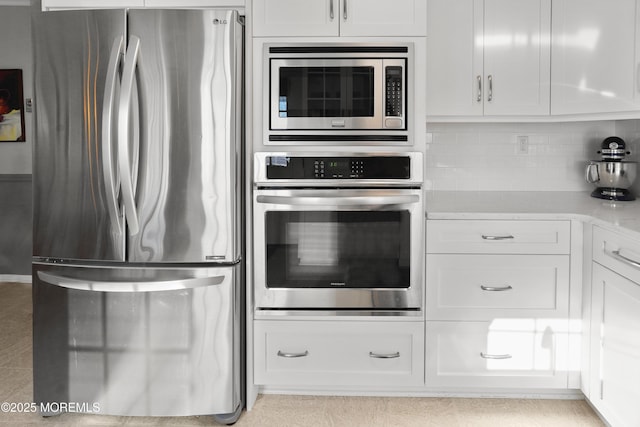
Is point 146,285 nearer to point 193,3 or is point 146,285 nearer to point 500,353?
point 193,3

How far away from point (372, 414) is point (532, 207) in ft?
4.10

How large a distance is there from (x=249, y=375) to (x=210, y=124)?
3.76 feet

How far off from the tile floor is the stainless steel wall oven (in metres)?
0.47

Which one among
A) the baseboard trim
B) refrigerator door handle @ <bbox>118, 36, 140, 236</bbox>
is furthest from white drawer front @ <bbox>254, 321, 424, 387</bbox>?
the baseboard trim

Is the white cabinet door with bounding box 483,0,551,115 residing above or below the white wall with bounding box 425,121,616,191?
above

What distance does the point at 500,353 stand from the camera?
2727 millimetres

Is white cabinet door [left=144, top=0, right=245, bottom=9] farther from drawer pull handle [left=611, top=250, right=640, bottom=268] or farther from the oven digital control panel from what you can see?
drawer pull handle [left=611, top=250, right=640, bottom=268]

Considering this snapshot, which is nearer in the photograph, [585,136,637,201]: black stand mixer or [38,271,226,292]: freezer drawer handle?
[38,271,226,292]: freezer drawer handle

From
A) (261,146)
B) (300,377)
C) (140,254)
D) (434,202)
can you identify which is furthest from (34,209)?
(434,202)

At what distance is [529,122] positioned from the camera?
330 cm

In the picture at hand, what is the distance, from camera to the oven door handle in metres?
2.62

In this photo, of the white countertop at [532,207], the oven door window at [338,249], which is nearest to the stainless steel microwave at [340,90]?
the oven door window at [338,249]

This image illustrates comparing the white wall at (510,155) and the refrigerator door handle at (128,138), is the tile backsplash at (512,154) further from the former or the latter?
A: the refrigerator door handle at (128,138)

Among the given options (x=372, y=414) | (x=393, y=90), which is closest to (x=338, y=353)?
(x=372, y=414)
